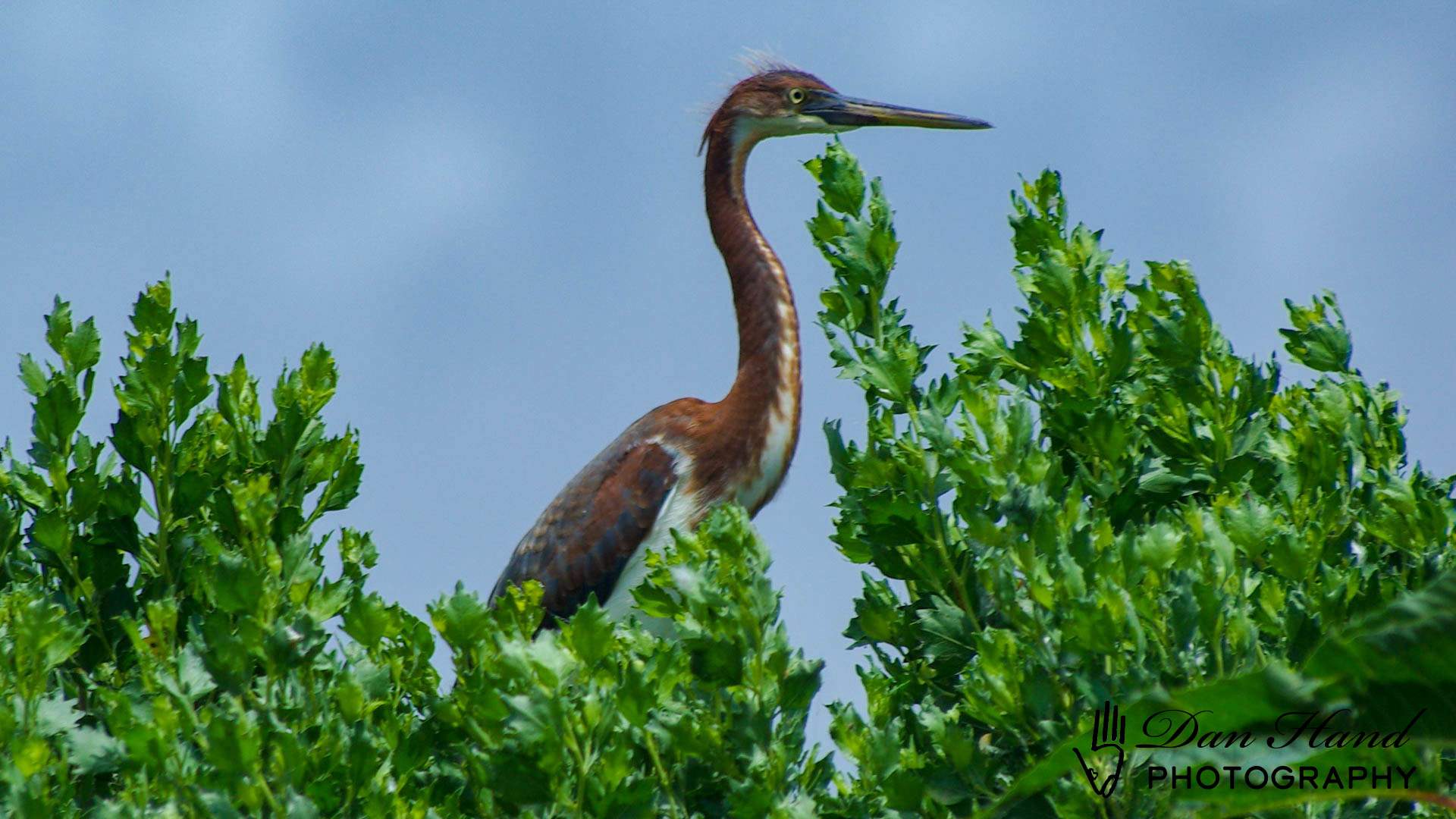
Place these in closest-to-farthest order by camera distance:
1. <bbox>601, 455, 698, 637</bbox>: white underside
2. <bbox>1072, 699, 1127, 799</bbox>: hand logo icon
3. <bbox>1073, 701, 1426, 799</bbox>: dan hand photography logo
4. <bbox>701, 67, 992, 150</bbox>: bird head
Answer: <bbox>1073, 701, 1426, 799</bbox>: dan hand photography logo < <bbox>1072, 699, 1127, 799</bbox>: hand logo icon < <bbox>601, 455, 698, 637</bbox>: white underside < <bbox>701, 67, 992, 150</bbox>: bird head

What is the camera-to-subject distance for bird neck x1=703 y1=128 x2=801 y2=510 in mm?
7707

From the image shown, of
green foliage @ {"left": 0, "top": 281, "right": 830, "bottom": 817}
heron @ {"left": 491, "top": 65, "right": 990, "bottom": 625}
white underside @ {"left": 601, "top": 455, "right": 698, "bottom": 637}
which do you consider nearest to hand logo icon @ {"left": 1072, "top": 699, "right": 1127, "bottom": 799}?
green foliage @ {"left": 0, "top": 281, "right": 830, "bottom": 817}

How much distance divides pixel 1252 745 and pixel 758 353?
21.0 feet

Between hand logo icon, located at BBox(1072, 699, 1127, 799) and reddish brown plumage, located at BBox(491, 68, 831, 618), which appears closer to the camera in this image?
hand logo icon, located at BBox(1072, 699, 1127, 799)

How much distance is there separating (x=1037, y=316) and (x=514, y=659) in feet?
5.94

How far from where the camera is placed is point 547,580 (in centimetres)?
771

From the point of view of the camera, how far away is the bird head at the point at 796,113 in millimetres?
8875

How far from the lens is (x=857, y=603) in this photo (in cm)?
354

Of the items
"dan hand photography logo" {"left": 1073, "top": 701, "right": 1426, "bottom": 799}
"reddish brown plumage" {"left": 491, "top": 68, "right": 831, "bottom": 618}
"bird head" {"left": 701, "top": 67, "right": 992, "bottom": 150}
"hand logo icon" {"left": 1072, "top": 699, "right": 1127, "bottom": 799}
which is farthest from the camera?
"bird head" {"left": 701, "top": 67, "right": 992, "bottom": 150}

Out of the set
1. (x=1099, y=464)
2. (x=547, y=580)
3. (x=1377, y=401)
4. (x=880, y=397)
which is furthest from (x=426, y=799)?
(x=547, y=580)

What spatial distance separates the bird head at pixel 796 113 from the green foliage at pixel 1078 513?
189 inches

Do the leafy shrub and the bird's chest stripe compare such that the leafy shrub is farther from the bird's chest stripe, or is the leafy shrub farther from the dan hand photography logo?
the bird's chest stripe

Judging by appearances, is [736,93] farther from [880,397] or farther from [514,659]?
[514,659]

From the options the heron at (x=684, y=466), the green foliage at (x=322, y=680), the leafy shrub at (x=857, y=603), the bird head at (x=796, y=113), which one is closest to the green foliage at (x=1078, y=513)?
the leafy shrub at (x=857, y=603)
